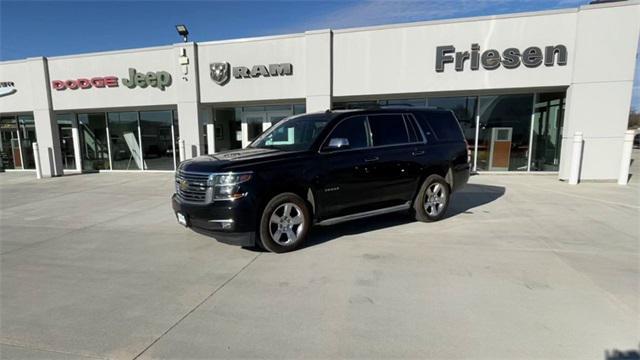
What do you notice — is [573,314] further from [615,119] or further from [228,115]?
[228,115]

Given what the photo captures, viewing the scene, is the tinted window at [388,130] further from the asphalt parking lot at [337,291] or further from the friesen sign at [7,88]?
the friesen sign at [7,88]

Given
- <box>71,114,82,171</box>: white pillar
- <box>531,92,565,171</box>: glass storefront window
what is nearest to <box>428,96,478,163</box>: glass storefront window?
<box>531,92,565,171</box>: glass storefront window

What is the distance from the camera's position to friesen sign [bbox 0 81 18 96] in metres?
15.7

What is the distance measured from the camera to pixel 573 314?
10.7 ft

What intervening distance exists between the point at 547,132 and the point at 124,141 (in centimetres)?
1742

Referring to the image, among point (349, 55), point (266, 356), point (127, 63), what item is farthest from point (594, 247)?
point (127, 63)

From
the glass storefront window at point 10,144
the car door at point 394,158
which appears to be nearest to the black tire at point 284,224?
the car door at point 394,158

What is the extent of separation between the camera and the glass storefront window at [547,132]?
1234 cm

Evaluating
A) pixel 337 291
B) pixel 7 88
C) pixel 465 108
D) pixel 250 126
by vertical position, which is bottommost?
pixel 337 291

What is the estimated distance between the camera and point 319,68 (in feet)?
40.7

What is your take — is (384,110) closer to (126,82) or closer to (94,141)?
(126,82)

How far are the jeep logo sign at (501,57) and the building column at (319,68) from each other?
3610 mm

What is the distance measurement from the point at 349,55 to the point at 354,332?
10.8 metres

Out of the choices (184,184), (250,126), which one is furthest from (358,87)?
(184,184)
